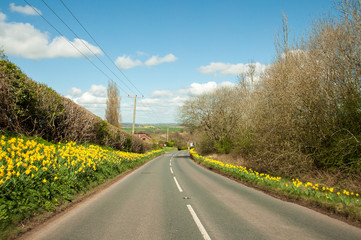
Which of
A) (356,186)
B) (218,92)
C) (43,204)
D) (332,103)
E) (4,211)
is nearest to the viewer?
(4,211)

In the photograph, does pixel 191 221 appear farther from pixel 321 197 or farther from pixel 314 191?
pixel 314 191

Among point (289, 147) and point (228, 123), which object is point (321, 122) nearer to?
point (289, 147)

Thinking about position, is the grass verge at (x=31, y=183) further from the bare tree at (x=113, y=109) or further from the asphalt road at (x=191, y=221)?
the bare tree at (x=113, y=109)

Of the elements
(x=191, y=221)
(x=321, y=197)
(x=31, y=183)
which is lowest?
(x=191, y=221)

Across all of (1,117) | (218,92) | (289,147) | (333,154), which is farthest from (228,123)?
(1,117)

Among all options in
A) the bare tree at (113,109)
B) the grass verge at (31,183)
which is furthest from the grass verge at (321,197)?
the bare tree at (113,109)

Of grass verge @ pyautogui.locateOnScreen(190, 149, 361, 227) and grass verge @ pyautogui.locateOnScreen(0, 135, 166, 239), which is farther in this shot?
grass verge @ pyautogui.locateOnScreen(190, 149, 361, 227)

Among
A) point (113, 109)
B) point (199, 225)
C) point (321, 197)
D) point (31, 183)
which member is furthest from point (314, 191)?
point (113, 109)

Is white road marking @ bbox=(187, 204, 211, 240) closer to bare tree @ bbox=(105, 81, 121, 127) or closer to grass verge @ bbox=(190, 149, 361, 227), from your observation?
grass verge @ bbox=(190, 149, 361, 227)

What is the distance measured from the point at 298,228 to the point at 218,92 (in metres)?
31.3

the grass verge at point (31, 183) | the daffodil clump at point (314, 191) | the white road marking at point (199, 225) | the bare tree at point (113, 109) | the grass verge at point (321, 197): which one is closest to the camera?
the white road marking at point (199, 225)

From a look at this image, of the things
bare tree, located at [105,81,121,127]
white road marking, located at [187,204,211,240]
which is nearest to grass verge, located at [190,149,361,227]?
white road marking, located at [187,204,211,240]

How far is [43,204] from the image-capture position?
5.55 metres

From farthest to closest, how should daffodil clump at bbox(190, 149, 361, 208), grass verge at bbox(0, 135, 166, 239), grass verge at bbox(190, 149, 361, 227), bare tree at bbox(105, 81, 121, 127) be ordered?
bare tree at bbox(105, 81, 121, 127)
daffodil clump at bbox(190, 149, 361, 208)
grass verge at bbox(190, 149, 361, 227)
grass verge at bbox(0, 135, 166, 239)
